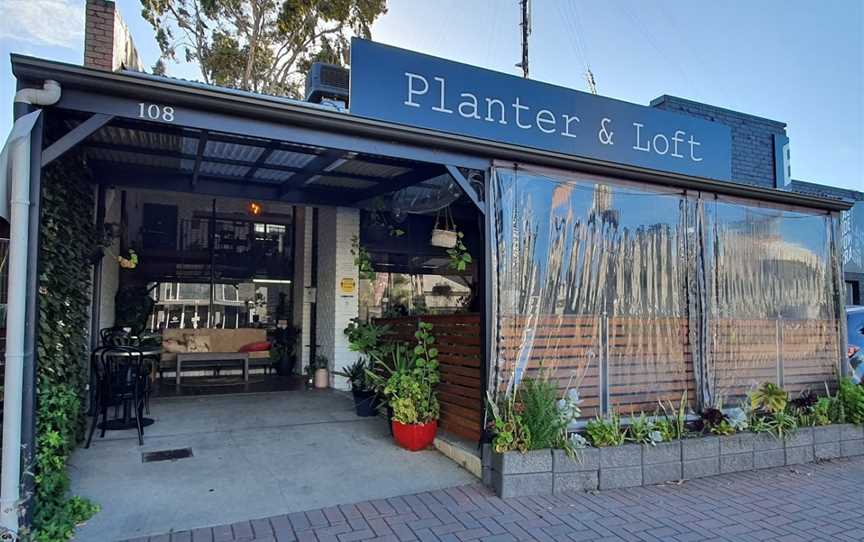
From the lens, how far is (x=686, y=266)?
532 centimetres

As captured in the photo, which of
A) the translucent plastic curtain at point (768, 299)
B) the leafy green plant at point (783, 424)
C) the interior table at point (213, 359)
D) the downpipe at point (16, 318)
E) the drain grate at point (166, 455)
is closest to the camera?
the downpipe at point (16, 318)

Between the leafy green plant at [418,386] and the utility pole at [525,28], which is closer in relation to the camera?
the leafy green plant at [418,386]

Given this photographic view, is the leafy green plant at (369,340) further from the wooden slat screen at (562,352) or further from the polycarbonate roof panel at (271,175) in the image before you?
the polycarbonate roof panel at (271,175)

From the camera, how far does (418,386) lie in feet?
16.1

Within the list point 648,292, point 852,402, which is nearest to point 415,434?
point 648,292

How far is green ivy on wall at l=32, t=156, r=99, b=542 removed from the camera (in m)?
3.25

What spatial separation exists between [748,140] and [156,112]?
353 inches

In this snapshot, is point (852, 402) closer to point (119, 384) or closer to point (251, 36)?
point (119, 384)

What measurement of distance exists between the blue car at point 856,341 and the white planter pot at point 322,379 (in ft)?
21.1

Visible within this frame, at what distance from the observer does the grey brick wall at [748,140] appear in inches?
343

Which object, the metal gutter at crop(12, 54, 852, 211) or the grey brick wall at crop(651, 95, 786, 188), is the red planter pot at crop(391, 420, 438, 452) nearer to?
the metal gutter at crop(12, 54, 852, 211)

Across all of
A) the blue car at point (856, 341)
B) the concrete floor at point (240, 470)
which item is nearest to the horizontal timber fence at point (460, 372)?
the concrete floor at point (240, 470)

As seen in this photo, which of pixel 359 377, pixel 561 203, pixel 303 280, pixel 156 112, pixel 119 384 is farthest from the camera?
pixel 303 280

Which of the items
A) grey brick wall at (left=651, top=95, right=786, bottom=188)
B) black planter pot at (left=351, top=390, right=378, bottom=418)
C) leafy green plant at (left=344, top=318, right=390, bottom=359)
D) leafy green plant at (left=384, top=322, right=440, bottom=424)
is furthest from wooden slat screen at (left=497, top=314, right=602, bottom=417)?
grey brick wall at (left=651, top=95, right=786, bottom=188)
